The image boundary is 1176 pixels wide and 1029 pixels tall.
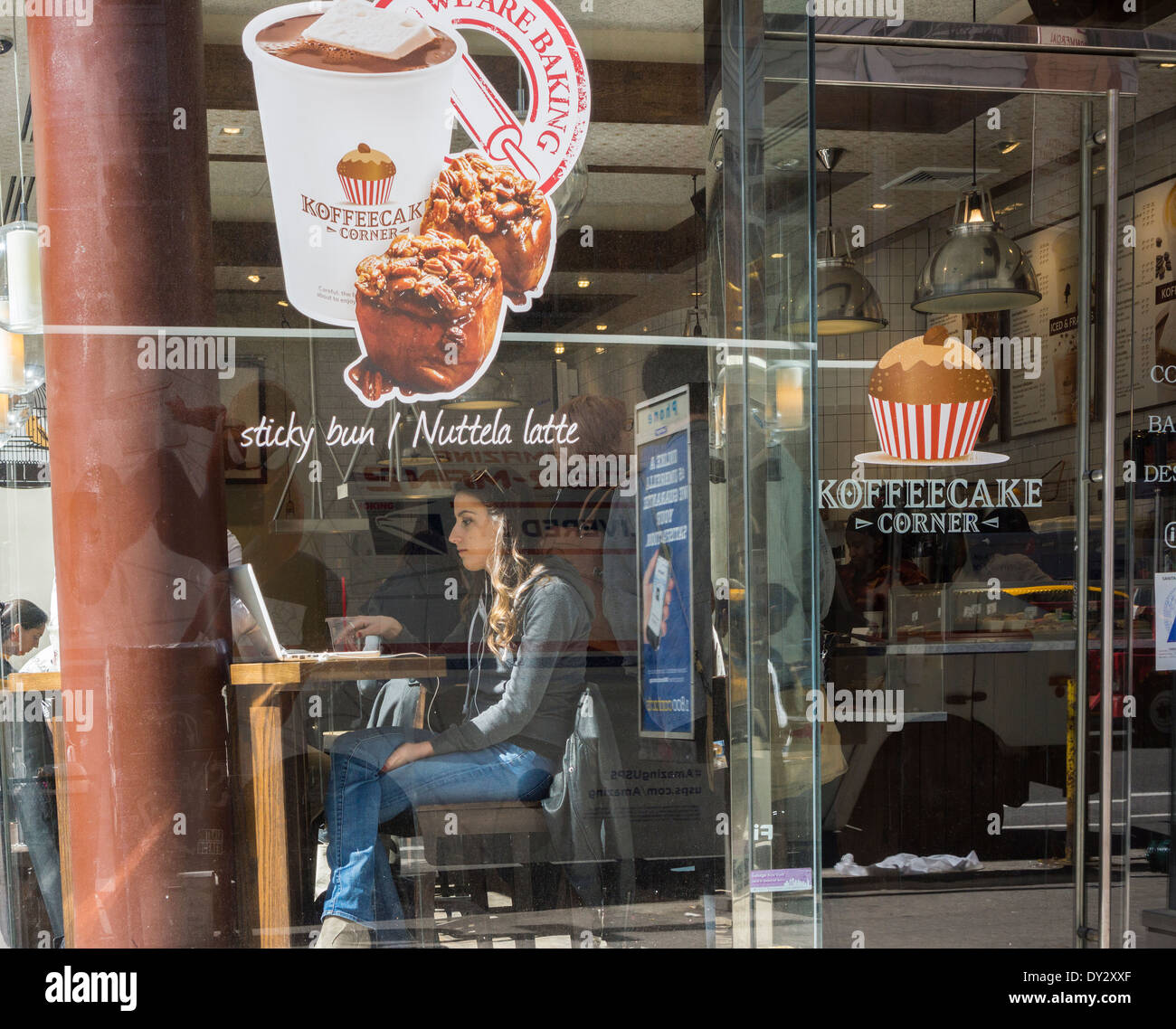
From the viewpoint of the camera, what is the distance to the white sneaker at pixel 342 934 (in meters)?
2.73

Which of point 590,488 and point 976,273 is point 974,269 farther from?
point 590,488

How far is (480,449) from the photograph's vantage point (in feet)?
9.12

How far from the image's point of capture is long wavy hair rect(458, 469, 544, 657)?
2.79 meters

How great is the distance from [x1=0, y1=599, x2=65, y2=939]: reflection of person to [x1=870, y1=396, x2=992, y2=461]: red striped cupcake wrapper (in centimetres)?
217

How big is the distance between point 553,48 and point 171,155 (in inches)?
35.6

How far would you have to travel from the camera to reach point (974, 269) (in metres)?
3.34

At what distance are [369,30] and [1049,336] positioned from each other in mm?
2008

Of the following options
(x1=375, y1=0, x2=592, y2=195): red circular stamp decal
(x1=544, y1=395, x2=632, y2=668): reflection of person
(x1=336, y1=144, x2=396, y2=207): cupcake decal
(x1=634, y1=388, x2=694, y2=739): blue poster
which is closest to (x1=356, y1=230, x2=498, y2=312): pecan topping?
(x1=336, y1=144, x2=396, y2=207): cupcake decal

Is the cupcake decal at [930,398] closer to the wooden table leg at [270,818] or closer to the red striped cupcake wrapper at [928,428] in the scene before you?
the red striped cupcake wrapper at [928,428]

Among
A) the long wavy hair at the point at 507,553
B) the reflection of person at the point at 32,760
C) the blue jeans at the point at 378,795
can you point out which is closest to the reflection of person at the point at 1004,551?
the long wavy hair at the point at 507,553

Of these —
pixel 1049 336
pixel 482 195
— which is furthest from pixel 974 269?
pixel 482 195

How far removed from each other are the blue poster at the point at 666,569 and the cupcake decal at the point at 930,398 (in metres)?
0.72

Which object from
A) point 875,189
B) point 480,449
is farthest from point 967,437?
point 480,449

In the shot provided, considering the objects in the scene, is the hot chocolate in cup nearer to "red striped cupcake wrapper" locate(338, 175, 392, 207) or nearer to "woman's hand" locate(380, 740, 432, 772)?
"red striped cupcake wrapper" locate(338, 175, 392, 207)
